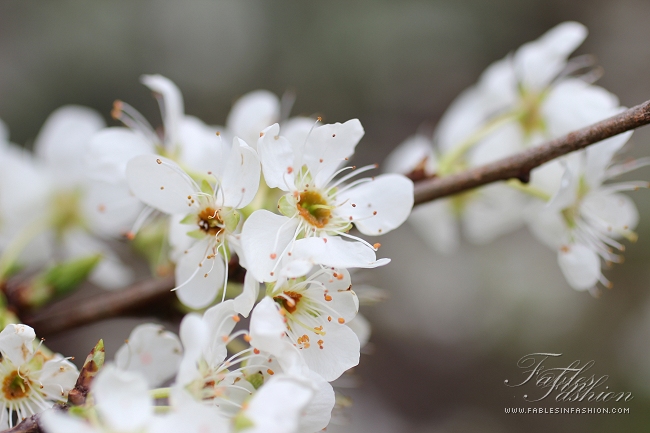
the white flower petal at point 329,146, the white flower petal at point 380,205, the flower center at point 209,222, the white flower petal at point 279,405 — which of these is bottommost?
the white flower petal at point 279,405

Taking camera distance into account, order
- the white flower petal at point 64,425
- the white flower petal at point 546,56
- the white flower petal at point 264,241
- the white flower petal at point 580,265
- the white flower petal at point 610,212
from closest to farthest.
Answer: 1. the white flower petal at point 64,425
2. the white flower petal at point 264,241
3. the white flower petal at point 580,265
4. the white flower petal at point 610,212
5. the white flower petal at point 546,56

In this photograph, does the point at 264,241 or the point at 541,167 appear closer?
the point at 264,241

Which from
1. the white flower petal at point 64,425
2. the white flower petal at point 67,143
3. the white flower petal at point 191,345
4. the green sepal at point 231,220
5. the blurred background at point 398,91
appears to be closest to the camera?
the white flower petal at point 64,425

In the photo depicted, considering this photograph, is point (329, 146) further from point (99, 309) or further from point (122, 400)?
point (99, 309)

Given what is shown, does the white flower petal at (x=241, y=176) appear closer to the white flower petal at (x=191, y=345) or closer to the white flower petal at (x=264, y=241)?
the white flower petal at (x=264, y=241)

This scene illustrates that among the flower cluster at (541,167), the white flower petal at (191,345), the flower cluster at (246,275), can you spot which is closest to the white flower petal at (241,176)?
the flower cluster at (246,275)

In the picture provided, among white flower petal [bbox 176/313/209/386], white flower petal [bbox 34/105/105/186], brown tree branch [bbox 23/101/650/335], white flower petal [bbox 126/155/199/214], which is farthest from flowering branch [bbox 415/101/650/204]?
white flower petal [bbox 34/105/105/186]

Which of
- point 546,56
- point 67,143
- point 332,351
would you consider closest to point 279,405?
point 332,351
